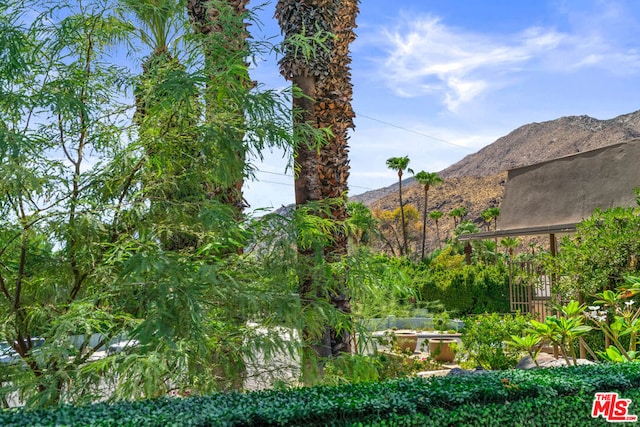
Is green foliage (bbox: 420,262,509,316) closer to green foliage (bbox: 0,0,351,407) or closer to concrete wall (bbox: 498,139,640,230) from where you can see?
concrete wall (bbox: 498,139,640,230)

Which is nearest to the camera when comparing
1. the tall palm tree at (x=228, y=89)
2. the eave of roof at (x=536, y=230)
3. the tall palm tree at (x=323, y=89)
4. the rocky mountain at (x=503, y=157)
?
the tall palm tree at (x=228, y=89)

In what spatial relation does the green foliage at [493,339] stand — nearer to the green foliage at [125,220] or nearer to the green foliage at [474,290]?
the green foliage at [125,220]

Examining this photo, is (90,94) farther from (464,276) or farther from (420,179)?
(420,179)

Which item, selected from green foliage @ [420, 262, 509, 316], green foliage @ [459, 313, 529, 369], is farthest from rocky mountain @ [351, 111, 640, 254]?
green foliage @ [459, 313, 529, 369]

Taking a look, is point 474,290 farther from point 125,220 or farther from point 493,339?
point 125,220

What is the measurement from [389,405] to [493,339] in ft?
19.1

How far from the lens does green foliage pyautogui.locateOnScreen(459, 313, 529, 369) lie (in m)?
9.48

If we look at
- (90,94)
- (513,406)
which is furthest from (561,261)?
(90,94)

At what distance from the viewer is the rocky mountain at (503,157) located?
92125mm

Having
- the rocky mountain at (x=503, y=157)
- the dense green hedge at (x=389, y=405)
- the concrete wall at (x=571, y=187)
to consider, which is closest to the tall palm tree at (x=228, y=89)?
the dense green hedge at (x=389, y=405)

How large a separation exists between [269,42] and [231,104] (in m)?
0.74

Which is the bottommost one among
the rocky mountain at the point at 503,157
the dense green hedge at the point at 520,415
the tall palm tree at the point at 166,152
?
the dense green hedge at the point at 520,415

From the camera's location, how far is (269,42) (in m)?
5.87

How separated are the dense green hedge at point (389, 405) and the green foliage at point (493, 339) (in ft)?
13.1
